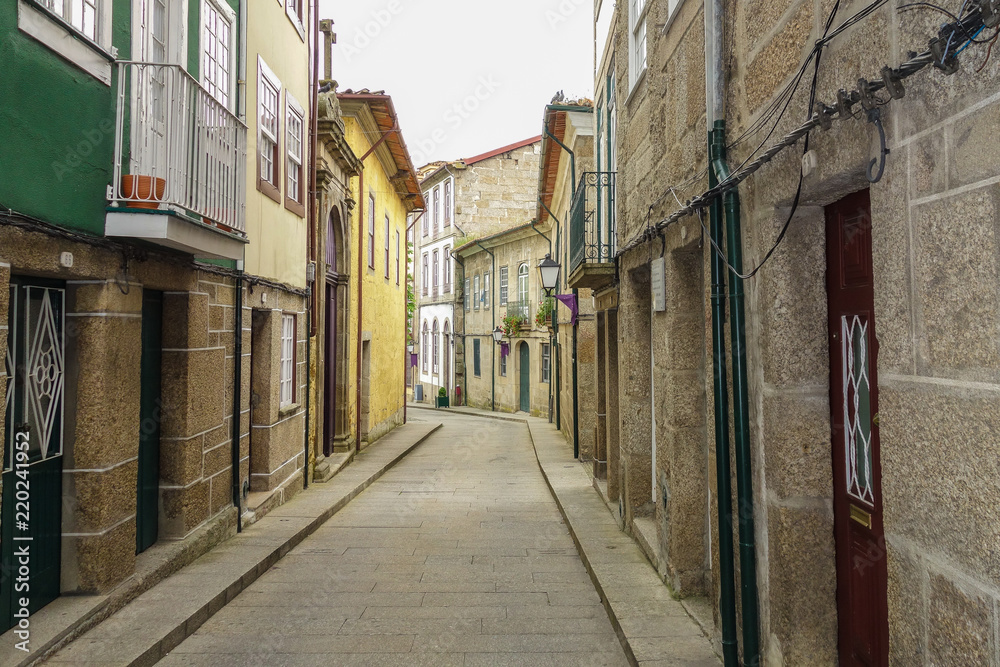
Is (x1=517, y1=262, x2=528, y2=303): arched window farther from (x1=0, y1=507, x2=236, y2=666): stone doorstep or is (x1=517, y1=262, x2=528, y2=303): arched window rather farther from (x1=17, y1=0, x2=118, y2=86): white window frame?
(x1=17, y1=0, x2=118, y2=86): white window frame

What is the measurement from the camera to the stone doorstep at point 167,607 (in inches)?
163

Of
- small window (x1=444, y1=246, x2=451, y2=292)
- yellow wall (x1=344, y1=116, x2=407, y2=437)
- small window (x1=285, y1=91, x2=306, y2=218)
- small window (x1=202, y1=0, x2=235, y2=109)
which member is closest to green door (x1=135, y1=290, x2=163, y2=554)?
small window (x1=202, y1=0, x2=235, y2=109)

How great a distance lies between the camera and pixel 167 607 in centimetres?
496

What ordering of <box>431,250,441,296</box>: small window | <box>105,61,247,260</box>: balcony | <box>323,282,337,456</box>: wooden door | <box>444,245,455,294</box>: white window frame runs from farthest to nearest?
<box>431,250,441,296</box>: small window
<box>444,245,455,294</box>: white window frame
<box>323,282,337,456</box>: wooden door
<box>105,61,247,260</box>: balcony

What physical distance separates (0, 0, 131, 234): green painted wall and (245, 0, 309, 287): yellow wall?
2683 mm

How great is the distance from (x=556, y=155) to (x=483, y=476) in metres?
7.86

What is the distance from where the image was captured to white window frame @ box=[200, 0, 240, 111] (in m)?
6.52

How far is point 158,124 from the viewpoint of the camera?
197 inches

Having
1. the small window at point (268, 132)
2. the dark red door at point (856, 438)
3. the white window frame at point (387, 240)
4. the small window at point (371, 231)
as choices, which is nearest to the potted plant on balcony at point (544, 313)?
the white window frame at point (387, 240)

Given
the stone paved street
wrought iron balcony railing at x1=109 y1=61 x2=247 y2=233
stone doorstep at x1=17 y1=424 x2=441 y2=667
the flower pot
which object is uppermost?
wrought iron balcony railing at x1=109 y1=61 x2=247 y2=233

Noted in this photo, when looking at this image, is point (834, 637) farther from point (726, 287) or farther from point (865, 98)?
point (865, 98)

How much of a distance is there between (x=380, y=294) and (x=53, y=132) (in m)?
12.9

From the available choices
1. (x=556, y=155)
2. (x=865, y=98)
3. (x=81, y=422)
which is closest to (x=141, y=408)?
(x=81, y=422)

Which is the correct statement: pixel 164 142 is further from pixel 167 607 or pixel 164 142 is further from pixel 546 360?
pixel 546 360
